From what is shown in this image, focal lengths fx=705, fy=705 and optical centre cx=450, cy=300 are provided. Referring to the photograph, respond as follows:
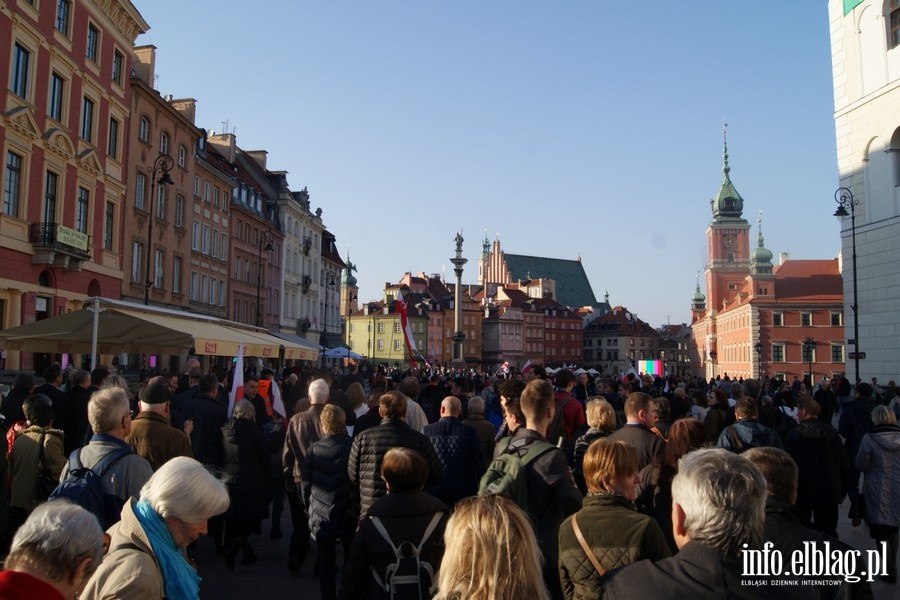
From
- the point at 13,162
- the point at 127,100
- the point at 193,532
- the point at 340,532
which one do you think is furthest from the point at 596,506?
the point at 127,100

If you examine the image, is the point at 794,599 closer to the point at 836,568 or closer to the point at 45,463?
the point at 836,568

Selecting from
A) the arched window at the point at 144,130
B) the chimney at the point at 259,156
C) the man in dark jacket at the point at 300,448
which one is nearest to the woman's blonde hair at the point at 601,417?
the man in dark jacket at the point at 300,448

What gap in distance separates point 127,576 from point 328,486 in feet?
11.9

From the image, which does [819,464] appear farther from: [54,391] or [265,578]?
[54,391]

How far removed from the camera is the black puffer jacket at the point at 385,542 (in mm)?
4074

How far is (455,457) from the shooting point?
6.57 meters

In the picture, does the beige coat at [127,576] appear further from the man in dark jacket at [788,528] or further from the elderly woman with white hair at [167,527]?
the man in dark jacket at [788,528]

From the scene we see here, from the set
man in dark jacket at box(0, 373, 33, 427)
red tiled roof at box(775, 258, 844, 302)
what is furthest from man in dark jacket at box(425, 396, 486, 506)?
red tiled roof at box(775, 258, 844, 302)

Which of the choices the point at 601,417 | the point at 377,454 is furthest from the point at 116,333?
the point at 601,417

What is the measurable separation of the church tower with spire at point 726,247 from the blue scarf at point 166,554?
106358 mm

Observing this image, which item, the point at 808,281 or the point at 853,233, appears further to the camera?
the point at 808,281

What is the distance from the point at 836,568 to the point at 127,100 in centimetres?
3320

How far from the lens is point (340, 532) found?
6332 mm

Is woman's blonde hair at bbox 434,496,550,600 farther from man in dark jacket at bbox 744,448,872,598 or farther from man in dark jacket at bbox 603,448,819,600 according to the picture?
man in dark jacket at bbox 744,448,872,598
